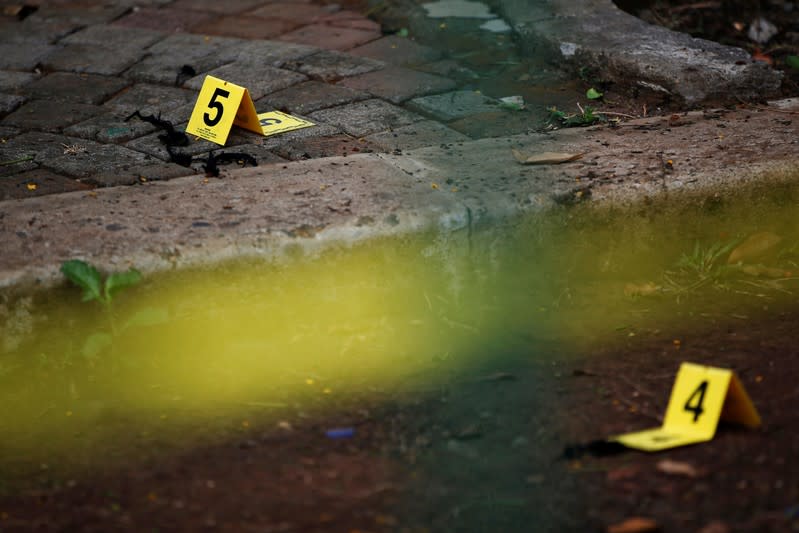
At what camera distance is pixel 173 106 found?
3.10 metres

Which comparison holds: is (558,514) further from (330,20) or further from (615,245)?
(330,20)

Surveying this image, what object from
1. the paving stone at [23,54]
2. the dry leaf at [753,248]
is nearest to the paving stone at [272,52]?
the paving stone at [23,54]

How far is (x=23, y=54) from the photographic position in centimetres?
369

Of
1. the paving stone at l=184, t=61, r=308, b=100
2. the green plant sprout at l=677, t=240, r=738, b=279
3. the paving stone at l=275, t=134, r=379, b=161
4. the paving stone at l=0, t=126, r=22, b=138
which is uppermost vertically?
the paving stone at l=184, t=61, r=308, b=100

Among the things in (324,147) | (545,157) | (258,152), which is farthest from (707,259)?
(258,152)

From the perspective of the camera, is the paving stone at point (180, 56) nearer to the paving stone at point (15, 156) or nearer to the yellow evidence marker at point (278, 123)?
the yellow evidence marker at point (278, 123)

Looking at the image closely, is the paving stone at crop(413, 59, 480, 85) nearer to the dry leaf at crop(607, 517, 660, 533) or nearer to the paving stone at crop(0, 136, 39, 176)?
the paving stone at crop(0, 136, 39, 176)

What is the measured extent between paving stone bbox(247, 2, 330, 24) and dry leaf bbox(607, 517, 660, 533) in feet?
10.2

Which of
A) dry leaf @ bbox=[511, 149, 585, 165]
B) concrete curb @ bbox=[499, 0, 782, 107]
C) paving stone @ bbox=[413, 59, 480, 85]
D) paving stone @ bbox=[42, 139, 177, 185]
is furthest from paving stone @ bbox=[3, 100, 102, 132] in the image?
concrete curb @ bbox=[499, 0, 782, 107]

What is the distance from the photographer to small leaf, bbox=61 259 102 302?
72.2 inches

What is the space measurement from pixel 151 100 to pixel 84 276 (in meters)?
1.48

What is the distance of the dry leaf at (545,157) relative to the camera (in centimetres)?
231

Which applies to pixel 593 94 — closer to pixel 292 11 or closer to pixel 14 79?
pixel 292 11

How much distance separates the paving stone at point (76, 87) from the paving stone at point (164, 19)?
2.14 feet
